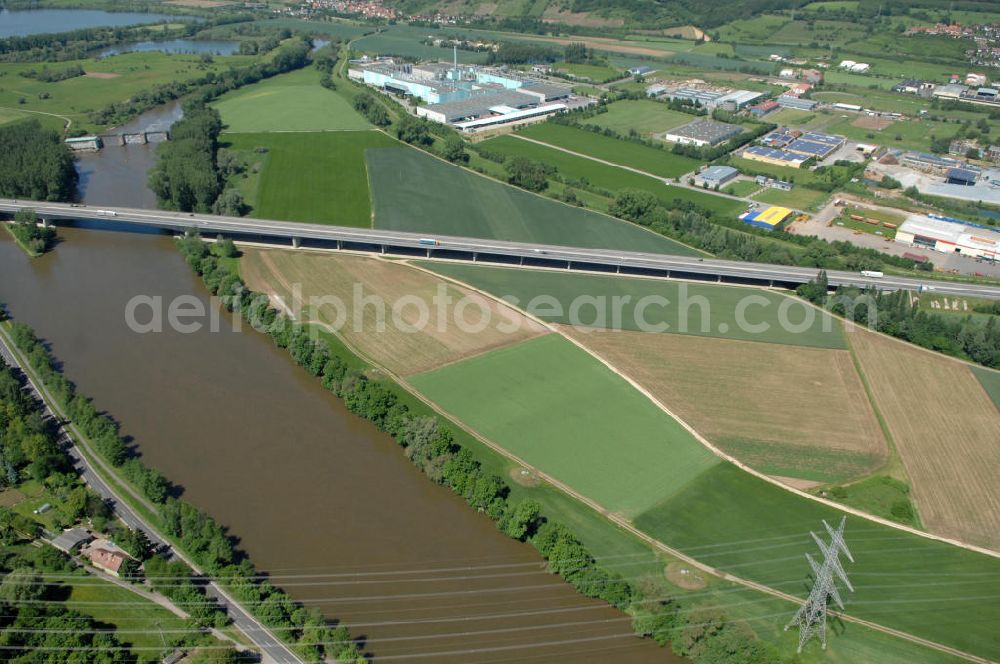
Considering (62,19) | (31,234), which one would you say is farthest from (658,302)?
(62,19)

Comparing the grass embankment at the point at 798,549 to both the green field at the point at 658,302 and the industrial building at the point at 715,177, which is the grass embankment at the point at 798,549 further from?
the industrial building at the point at 715,177

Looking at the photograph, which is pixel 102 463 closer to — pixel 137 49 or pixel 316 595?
pixel 316 595

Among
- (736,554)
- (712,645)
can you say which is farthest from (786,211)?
(712,645)

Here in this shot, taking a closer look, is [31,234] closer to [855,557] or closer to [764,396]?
[764,396]

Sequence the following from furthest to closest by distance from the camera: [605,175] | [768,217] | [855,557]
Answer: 1. [605,175]
2. [768,217]
3. [855,557]

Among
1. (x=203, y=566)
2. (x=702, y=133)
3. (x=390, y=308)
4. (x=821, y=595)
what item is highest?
(x=702, y=133)

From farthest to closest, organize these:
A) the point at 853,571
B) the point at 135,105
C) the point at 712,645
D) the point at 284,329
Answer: the point at 135,105
the point at 284,329
the point at 853,571
the point at 712,645

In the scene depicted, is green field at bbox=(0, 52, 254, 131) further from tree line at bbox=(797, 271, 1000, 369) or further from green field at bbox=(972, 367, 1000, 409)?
green field at bbox=(972, 367, 1000, 409)

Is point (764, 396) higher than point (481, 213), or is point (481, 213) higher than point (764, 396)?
point (481, 213)
